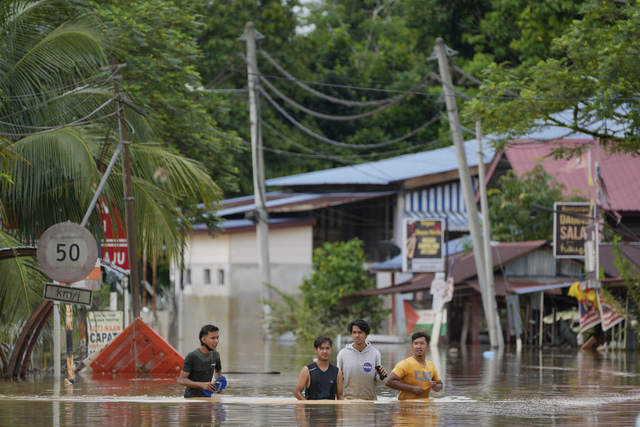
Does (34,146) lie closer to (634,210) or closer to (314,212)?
(634,210)

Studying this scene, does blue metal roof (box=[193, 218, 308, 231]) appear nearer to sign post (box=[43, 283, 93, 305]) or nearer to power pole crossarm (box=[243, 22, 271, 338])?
power pole crossarm (box=[243, 22, 271, 338])

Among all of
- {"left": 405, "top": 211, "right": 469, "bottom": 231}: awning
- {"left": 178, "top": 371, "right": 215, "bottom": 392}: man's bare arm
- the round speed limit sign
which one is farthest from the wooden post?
{"left": 405, "top": 211, "right": 469, "bottom": 231}: awning

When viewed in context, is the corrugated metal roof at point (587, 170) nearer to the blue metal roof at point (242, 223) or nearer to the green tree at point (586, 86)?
the green tree at point (586, 86)

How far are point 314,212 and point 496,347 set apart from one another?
1498cm

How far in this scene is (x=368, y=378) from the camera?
13.5m

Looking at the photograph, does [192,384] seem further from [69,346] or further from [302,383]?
[69,346]

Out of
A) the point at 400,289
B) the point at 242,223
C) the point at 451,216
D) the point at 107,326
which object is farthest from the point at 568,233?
the point at 242,223

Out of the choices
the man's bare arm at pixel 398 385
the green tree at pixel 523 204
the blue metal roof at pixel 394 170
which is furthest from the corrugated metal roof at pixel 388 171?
the man's bare arm at pixel 398 385

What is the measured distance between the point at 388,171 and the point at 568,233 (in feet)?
42.4

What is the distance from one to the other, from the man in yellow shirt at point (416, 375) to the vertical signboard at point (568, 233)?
2125cm

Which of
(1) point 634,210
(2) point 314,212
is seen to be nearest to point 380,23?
(2) point 314,212

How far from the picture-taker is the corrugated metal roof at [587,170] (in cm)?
3778

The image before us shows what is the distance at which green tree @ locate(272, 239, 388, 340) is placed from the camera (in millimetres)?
40688

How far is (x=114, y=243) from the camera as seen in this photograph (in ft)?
72.6
